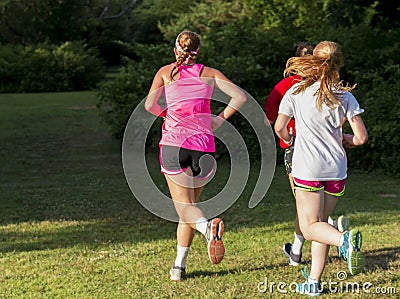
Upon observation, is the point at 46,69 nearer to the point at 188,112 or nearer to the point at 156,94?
the point at 156,94

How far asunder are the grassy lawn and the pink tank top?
46.2 inches

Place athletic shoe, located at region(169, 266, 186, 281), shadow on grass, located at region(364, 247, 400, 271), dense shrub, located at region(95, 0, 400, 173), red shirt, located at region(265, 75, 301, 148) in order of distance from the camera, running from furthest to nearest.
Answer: dense shrub, located at region(95, 0, 400, 173)
shadow on grass, located at region(364, 247, 400, 271)
red shirt, located at region(265, 75, 301, 148)
athletic shoe, located at region(169, 266, 186, 281)

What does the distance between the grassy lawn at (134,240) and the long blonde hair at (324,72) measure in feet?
5.02

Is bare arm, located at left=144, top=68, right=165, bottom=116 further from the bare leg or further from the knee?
the knee

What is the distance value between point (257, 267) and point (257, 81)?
9.53 metres

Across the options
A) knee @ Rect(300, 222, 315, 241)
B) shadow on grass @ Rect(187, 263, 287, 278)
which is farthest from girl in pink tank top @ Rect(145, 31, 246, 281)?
knee @ Rect(300, 222, 315, 241)

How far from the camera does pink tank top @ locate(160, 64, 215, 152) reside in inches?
241

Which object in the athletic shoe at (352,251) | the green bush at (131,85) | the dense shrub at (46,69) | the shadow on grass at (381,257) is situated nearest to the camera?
the athletic shoe at (352,251)

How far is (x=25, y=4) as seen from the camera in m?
46.4

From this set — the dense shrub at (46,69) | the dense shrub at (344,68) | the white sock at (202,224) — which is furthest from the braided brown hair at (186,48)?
the dense shrub at (46,69)

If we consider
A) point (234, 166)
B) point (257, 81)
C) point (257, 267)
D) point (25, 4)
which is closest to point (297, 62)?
point (257, 267)

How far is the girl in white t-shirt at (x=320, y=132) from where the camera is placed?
5528 millimetres

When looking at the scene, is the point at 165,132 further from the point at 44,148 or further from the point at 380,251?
the point at 44,148

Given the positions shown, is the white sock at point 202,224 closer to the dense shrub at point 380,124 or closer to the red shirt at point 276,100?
the red shirt at point 276,100
